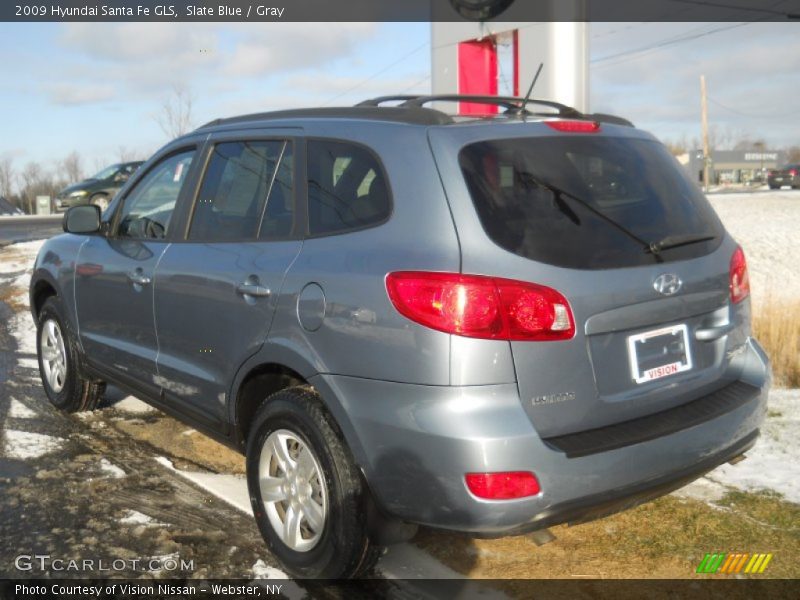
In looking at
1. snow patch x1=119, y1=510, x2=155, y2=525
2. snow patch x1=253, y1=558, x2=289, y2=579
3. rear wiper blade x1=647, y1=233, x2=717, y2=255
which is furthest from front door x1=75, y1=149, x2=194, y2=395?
rear wiper blade x1=647, y1=233, x2=717, y2=255

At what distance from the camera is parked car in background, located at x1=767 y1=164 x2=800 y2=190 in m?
42.0

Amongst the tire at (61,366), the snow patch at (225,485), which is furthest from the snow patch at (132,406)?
the snow patch at (225,485)

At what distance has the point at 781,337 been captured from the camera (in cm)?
761

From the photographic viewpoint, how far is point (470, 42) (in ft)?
32.3

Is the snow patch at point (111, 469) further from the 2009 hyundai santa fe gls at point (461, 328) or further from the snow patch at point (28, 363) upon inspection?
the snow patch at point (28, 363)

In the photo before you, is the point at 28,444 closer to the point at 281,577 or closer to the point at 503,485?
the point at 281,577

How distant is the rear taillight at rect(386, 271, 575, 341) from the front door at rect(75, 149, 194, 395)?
2086mm

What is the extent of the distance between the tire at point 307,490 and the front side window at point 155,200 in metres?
1.57

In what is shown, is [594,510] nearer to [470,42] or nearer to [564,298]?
[564,298]

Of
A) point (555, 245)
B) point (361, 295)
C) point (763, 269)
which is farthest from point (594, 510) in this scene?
point (763, 269)

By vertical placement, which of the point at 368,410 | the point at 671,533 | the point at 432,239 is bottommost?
the point at 671,533

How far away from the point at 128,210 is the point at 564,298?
10.3 ft

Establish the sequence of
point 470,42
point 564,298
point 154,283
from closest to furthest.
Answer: point 564,298
point 154,283
point 470,42

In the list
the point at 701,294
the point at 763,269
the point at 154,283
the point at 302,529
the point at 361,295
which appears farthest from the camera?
the point at 763,269
